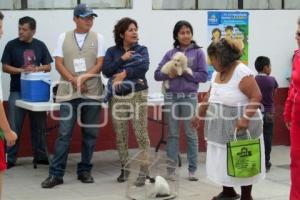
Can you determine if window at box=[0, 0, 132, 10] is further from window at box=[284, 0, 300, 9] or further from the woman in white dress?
the woman in white dress

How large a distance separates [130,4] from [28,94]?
6.93 ft

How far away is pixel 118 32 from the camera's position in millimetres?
7438

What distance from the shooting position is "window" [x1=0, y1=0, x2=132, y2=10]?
330 inches

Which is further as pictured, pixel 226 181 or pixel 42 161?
pixel 42 161

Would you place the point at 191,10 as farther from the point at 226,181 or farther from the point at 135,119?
the point at 226,181

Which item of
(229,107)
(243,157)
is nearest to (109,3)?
(229,107)

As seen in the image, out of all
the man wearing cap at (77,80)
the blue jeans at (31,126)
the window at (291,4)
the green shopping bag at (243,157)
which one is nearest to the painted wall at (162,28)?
the window at (291,4)

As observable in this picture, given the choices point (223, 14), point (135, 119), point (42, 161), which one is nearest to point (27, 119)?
point (42, 161)

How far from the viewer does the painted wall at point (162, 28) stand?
8.55 metres

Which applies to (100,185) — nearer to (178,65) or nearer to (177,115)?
(177,115)

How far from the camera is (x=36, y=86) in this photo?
7.86m

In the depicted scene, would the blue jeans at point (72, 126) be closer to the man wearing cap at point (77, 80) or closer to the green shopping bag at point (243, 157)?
the man wearing cap at point (77, 80)

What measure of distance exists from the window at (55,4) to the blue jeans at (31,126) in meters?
1.19

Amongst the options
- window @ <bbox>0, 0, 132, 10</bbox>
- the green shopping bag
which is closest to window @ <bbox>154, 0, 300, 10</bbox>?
window @ <bbox>0, 0, 132, 10</bbox>
